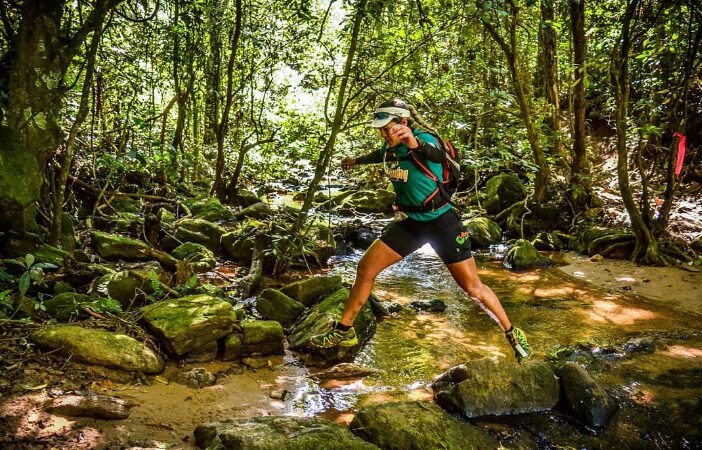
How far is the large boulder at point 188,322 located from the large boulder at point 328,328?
0.80m

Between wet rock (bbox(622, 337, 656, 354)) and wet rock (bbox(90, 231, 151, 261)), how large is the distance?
21.2 ft

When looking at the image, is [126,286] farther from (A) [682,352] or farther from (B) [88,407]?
(A) [682,352]

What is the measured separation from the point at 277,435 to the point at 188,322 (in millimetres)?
1965

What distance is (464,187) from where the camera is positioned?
17.2 meters

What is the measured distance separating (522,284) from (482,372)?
14.7 ft

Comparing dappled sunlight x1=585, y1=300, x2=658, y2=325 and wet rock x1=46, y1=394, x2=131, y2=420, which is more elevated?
wet rock x1=46, y1=394, x2=131, y2=420

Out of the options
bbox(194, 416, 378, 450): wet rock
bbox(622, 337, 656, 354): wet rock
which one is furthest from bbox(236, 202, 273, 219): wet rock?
bbox(194, 416, 378, 450): wet rock

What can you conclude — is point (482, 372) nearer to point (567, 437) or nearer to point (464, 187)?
point (567, 437)

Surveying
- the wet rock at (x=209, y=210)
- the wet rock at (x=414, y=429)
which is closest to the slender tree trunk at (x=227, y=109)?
the wet rock at (x=209, y=210)

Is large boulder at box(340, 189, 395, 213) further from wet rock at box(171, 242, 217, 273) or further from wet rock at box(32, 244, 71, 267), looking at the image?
wet rock at box(32, 244, 71, 267)

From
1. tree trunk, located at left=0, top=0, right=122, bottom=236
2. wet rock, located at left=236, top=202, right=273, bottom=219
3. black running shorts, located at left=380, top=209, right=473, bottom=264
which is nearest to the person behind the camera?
black running shorts, located at left=380, top=209, right=473, bottom=264

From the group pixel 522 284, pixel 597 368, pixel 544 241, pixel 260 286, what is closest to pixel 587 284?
A: pixel 522 284

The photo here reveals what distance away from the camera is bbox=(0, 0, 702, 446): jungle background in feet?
16.2

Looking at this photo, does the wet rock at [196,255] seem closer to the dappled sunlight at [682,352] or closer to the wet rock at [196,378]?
the wet rock at [196,378]
